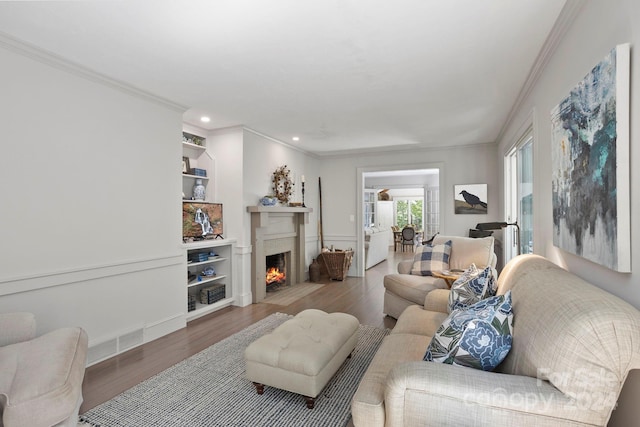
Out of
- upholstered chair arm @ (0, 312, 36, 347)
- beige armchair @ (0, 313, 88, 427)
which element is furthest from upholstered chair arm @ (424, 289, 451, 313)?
upholstered chair arm @ (0, 312, 36, 347)

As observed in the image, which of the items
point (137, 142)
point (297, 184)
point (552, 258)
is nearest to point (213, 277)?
Answer: point (137, 142)

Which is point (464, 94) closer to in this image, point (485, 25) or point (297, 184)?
point (485, 25)

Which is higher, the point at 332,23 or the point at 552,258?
the point at 332,23

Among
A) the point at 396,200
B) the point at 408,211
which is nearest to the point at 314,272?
Result: the point at 396,200

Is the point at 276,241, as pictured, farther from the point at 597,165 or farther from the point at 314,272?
the point at 597,165

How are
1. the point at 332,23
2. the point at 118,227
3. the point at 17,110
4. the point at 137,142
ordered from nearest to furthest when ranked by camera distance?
the point at 332,23
the point at 17,110
the point at 118,227
the point at 137,142

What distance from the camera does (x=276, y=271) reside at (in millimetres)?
5148

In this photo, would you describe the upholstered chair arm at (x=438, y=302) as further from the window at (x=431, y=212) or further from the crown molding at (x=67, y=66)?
the window at (x=431, y=212)

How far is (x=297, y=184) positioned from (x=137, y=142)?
9.73 feet

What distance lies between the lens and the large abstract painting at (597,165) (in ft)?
4.03

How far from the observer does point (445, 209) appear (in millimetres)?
5496

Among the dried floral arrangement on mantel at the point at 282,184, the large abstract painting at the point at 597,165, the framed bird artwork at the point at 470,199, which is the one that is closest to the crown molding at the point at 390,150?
the framed bird artwork at the point at 470,199

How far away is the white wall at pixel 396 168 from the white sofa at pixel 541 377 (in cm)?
420

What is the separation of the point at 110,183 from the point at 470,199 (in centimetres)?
505
